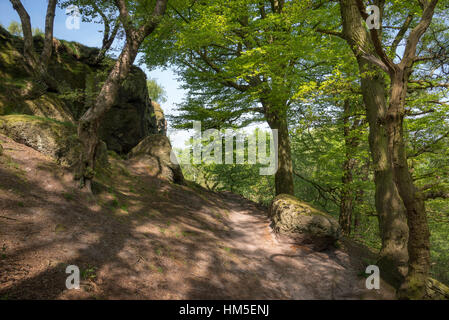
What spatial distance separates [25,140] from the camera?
7.05 m

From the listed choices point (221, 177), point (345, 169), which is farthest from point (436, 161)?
point (221, 177)

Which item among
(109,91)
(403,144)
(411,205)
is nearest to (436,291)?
(411,205)

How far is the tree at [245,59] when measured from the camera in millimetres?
9031

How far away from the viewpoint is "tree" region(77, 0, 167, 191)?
7.00 m

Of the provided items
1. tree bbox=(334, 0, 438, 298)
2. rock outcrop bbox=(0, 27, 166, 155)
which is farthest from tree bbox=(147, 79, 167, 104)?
tree bbox=(334, 0, 438, 298)

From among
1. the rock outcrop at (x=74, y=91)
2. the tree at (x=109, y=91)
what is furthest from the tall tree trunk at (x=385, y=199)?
the rock outcrop at (x=74, y=91)

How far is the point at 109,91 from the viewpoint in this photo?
741cm

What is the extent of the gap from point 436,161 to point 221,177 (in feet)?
45.5

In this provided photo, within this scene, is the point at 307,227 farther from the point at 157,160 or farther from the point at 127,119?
the point at 127,119

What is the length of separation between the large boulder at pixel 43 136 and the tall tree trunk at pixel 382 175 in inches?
359

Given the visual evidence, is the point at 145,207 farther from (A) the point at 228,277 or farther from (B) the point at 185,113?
(B) the point at 185,113

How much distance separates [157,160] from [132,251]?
753cm

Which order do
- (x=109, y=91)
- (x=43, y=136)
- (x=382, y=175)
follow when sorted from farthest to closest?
(x=382, y=175)
(x=109, y=91)
(x=43, y=136)

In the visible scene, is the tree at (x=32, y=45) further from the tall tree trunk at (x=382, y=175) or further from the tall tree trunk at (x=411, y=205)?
the tall tree trunk at (x=411, y=205)
